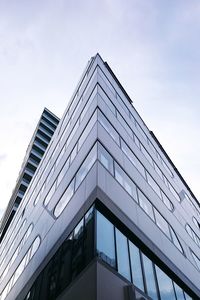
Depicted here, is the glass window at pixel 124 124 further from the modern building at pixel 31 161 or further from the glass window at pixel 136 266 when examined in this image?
the modern building at pixel 31 161

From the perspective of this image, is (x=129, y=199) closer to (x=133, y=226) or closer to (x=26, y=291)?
(x=133, y=226)

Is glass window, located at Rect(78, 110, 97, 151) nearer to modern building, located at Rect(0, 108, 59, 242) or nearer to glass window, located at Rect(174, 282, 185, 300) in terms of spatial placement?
glass window, located at Rect(174, 282, 185, 300)

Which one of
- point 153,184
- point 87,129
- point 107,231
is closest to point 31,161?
point 153,184


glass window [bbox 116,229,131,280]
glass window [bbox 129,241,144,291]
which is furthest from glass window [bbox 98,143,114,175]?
glass window [bbox 129,241,144,291]

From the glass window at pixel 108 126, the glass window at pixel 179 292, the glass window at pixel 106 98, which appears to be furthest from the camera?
the glass window at pixel 106 98

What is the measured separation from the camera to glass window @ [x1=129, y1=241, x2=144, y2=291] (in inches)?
392

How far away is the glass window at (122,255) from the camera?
9.54m

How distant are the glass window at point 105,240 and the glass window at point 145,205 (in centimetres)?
417

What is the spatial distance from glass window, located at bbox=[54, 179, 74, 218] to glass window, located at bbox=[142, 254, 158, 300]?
469cm

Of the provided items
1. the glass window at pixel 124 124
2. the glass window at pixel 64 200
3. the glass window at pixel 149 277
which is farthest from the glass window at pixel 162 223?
the glass window at pixel 124 124

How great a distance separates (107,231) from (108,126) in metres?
7.63

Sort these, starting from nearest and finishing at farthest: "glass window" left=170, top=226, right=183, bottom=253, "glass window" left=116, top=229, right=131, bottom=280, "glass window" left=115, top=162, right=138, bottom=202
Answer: "glass window" left=116, top=229, right=131, bottom=280
"glass window" left=115, top=162, right=138, bottom=202
"glass window" left=170, top=226, right=183, bottom=253

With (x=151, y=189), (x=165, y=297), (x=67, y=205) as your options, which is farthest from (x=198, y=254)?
(x=67, y=205)

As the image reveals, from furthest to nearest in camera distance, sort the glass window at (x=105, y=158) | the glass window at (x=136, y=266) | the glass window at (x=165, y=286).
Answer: the glass window at (x=105, y=158) → the glass window at (x=165, y=286) → the glass window at (x=136, y=266)
